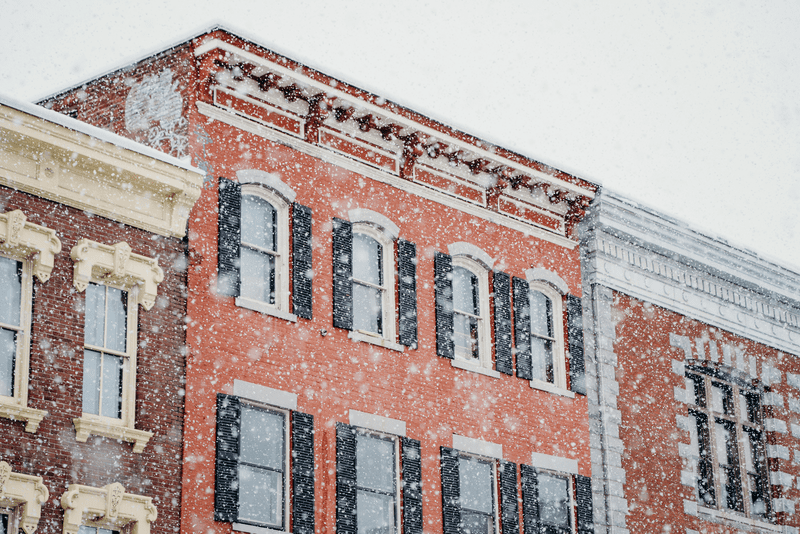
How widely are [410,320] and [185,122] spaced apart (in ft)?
16.2

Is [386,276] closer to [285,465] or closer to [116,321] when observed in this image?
[285,465]

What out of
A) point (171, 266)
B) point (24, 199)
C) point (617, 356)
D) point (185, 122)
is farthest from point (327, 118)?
point (617, 356)

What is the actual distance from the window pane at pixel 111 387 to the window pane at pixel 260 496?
7.14ft

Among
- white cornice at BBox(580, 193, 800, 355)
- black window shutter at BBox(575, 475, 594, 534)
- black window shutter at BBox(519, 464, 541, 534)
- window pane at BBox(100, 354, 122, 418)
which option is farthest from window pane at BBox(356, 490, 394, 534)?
white cornice at BBox(580, 193, 800, 355)

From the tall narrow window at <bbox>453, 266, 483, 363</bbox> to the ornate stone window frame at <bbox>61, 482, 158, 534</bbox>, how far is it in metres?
7.09

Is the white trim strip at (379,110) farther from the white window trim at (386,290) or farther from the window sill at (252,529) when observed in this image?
the window sill at (252,529)

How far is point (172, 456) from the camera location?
15773 mm

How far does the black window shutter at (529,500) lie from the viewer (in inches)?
796

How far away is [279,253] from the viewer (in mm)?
18234

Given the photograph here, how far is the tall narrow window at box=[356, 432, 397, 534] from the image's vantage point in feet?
59.5

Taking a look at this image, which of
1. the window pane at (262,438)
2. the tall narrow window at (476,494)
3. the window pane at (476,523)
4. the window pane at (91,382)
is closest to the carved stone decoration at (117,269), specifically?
the window pane at (91,382)

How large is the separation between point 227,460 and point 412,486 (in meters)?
3.55

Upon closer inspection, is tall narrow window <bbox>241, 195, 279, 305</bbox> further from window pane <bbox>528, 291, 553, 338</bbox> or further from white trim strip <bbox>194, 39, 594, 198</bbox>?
window pane <bbox>528, 291, 553, 338</bbox>

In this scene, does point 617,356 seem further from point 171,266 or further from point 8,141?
point 8,141
